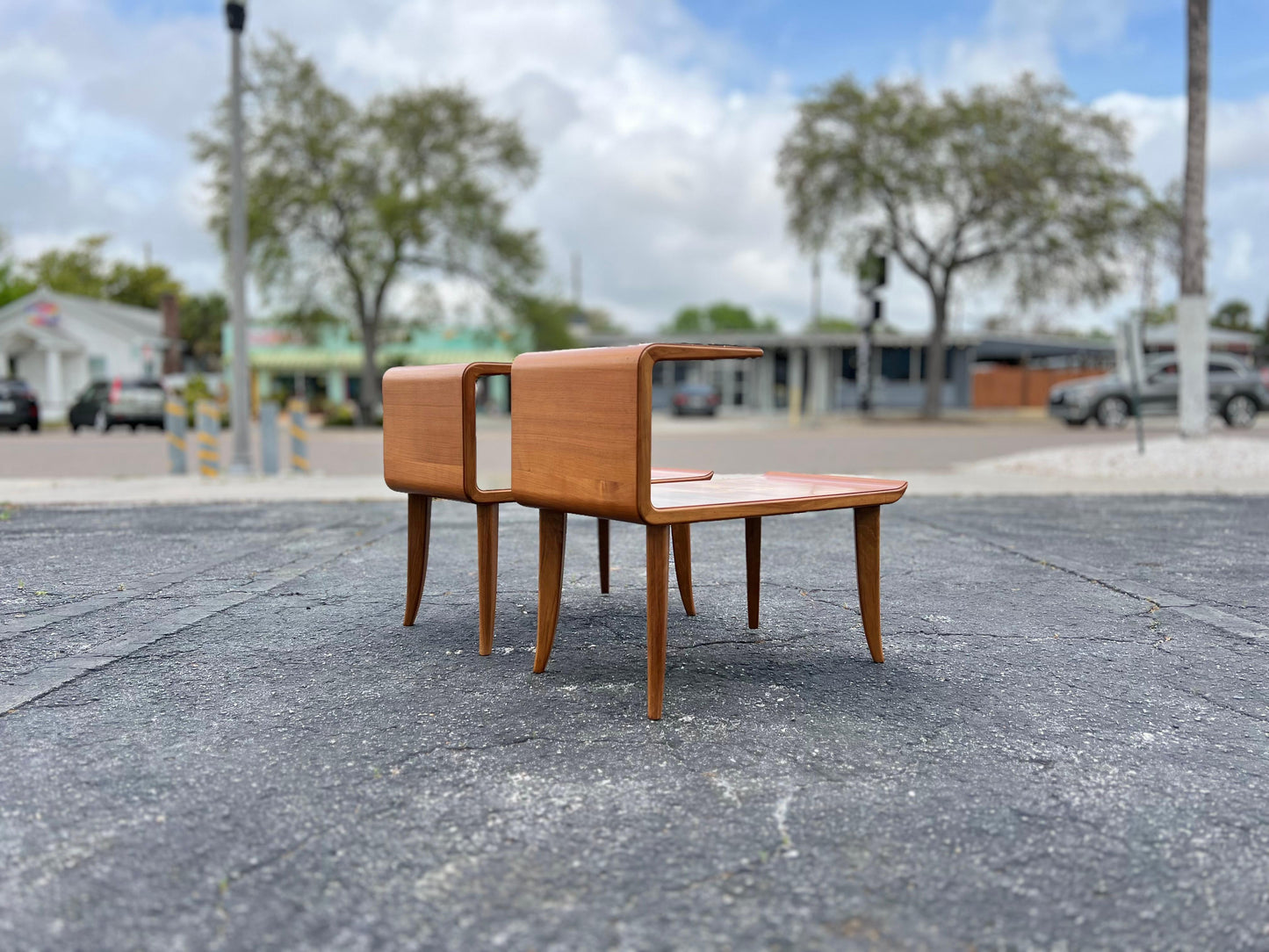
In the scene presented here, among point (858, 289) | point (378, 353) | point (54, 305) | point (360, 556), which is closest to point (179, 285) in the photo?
point (54, 305)

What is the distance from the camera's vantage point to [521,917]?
1933 millimetres

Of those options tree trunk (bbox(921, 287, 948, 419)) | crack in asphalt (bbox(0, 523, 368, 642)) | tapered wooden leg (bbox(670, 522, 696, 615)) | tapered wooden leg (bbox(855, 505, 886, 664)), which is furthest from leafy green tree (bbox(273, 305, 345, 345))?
tapered wooden leg (bbox(855, 505, 886, 664))

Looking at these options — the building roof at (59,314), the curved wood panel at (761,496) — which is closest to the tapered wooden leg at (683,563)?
the curved wood panel at (761,496)

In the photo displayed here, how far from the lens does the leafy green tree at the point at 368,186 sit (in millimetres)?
29594

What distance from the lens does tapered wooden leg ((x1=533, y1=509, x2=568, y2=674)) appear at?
11.2 ft

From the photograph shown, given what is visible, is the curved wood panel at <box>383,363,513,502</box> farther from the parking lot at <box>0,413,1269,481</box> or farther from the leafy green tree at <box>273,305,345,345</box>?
the leafy green tree at <box>273,305,345,345</box>

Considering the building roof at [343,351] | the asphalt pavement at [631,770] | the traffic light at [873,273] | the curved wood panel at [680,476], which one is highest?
the traffic light at [873,273]

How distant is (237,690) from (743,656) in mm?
1708

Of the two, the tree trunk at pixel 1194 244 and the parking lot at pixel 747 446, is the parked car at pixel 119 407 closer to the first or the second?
the parking lot at pixel 747 446

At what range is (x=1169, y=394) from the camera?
79.6ft

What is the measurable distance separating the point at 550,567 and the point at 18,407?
90.4 ft

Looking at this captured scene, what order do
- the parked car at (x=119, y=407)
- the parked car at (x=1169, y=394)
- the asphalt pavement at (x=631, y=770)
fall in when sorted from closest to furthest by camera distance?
the asphalt pavement at (x=631, y=770)
the parked car at (x=1169, y=394)
the parked car at (x=119, y=407)

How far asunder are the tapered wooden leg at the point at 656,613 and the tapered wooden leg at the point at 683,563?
1312 millimetres

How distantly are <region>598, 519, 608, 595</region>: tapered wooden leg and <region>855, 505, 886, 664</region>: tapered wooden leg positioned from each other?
128cm
